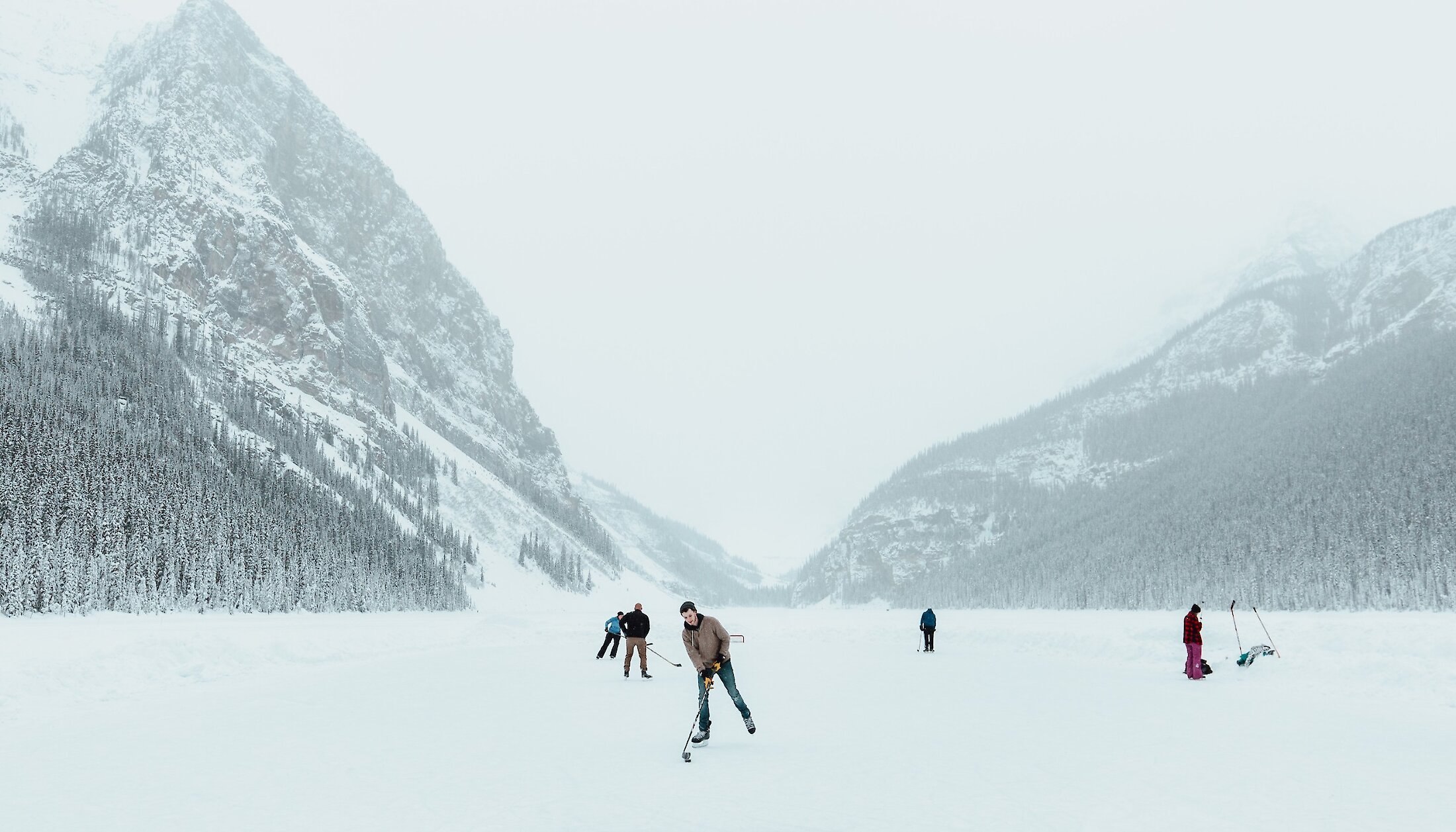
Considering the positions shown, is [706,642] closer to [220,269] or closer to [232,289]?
[232,289]

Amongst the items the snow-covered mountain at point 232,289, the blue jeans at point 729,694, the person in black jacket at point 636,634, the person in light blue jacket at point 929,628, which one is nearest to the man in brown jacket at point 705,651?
the blue jeans at point 729,694

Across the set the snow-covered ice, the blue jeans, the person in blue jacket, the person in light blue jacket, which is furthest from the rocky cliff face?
the blue jeans

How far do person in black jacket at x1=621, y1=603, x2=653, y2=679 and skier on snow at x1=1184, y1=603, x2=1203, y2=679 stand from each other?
56.1 feet

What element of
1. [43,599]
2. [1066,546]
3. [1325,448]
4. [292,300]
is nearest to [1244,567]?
[1325,448]

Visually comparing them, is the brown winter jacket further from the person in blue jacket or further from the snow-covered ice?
the person in blue jacket

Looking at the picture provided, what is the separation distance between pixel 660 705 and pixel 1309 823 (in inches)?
553

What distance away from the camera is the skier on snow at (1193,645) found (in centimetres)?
2597

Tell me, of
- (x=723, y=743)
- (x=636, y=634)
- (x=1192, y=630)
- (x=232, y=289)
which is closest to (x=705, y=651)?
(x=723, y=743)

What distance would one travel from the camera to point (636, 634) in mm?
28516

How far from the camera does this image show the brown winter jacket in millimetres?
14852

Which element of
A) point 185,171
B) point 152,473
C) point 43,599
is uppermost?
point 185,171

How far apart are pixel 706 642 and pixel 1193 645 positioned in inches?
745

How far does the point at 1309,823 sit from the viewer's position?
9406mm

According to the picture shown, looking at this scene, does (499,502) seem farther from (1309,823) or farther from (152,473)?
(1309,823)
